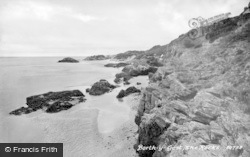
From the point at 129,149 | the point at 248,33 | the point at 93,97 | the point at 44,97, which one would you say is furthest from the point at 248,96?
the point at 44,97

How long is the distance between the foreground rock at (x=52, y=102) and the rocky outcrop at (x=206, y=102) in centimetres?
1915

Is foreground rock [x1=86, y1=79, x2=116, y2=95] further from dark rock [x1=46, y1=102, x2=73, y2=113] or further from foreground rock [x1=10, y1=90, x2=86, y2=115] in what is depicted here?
dark rock [x1=46, y1=102, x2=73, y2=113]

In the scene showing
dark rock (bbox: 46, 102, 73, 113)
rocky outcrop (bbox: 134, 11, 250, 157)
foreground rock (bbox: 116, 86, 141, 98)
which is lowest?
dark rock (bbox: 46, 102, 73, 113)

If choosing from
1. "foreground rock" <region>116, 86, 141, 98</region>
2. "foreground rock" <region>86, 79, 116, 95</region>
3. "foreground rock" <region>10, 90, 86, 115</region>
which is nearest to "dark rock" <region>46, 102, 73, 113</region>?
"foreground rock" <region>10, 90, 86, 115</region>

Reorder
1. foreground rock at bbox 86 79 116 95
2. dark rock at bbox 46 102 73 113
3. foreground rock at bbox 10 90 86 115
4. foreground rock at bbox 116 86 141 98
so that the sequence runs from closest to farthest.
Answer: dark rock at bbox 46 102 73 113, foreground rock at bbox 10 90 86 115, foreground rock at bbox 116 86 141 98, foreground rock at bbox 86 79 116 95

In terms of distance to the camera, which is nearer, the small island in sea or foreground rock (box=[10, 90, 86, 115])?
the small island in sea

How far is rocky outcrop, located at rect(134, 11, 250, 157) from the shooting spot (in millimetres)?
10484

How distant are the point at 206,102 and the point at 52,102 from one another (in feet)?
105

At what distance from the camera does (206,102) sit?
41.4 feet

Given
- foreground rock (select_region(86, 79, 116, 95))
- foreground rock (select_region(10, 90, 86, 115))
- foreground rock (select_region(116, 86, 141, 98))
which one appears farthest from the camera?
foreground rock (select_region(86, 79, 116, 95))

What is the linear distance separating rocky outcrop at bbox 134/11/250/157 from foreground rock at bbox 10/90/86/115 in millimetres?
19145

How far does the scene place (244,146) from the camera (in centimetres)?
959

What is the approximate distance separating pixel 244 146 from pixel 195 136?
2594mm

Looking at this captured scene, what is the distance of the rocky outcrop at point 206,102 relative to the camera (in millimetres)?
10484
